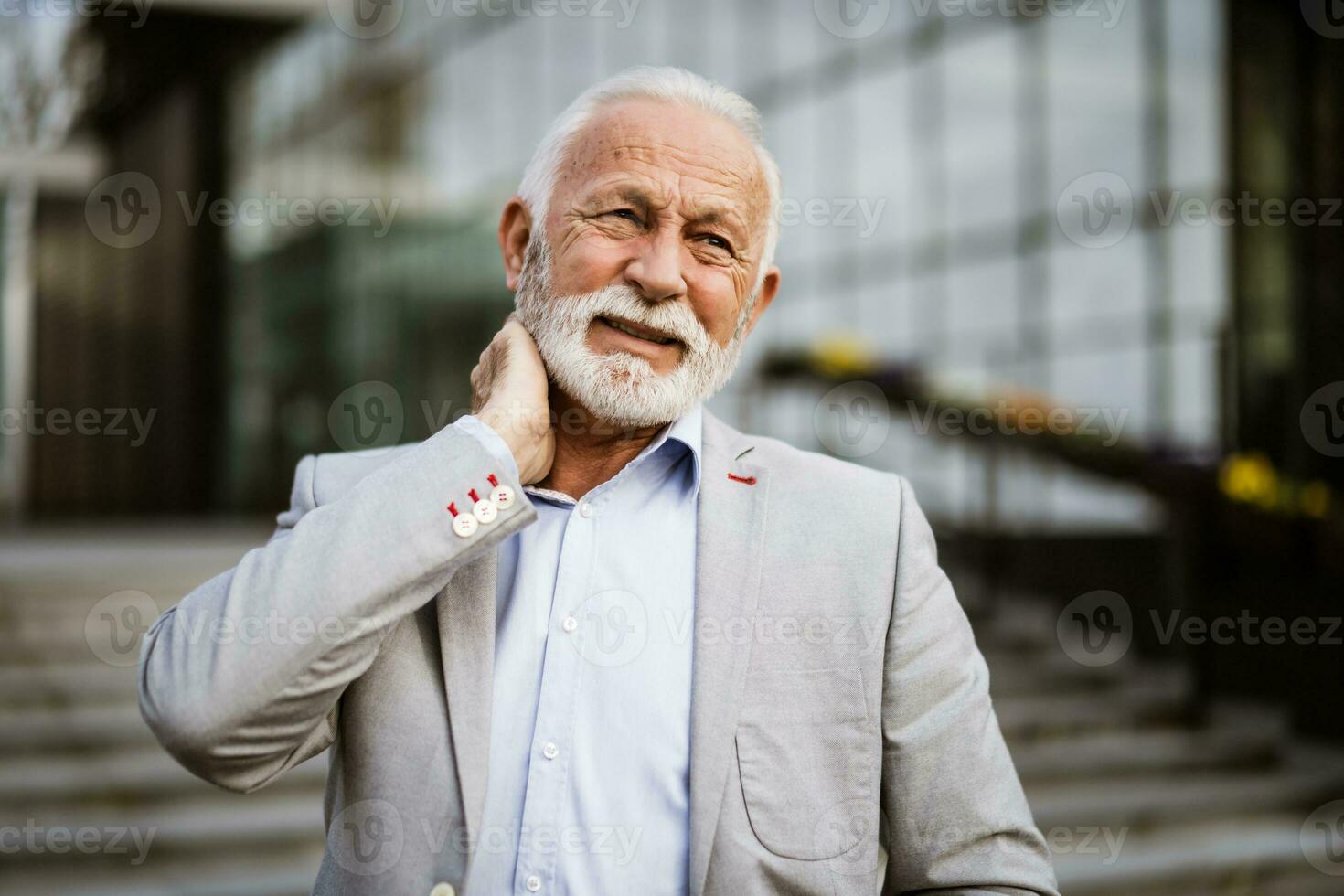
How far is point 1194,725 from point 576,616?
5862mm

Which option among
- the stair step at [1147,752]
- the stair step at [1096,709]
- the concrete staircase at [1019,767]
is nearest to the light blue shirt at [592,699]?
the concrete staircase at [1019,767]

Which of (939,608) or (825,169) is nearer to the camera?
(939,608)

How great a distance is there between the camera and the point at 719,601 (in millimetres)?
1815

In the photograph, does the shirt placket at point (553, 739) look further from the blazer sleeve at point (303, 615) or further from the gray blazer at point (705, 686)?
the blazer sleeve at point (303, 615)

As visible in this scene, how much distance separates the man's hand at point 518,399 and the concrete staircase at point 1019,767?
10.6 feet

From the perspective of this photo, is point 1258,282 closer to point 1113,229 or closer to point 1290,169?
point 1290,169

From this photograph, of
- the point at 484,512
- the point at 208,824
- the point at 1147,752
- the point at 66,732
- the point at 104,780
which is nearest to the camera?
the point at 484,512

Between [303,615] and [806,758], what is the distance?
2.66ft

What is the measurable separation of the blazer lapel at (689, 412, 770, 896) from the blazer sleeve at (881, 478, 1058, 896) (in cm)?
26

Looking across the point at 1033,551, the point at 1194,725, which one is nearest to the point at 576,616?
the point at 1194,725

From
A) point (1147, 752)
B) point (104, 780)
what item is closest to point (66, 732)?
point (104, 780)

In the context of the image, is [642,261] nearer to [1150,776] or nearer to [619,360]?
[619,360]

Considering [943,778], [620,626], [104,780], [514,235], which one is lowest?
[104,780]

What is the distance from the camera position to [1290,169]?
7.60 metres
